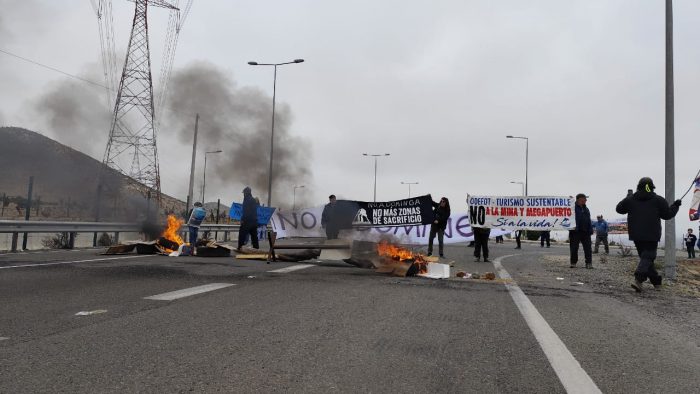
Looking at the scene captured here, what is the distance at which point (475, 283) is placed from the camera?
8.41 metres

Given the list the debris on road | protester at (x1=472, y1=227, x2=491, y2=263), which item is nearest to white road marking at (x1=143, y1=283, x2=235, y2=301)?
the debris on road

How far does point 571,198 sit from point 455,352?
49.6 feet

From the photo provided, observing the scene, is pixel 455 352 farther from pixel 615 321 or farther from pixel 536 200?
pixel 536 200

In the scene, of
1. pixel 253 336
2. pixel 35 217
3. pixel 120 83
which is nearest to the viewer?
pixel 253 336

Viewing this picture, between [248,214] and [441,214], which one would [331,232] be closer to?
[248,214]

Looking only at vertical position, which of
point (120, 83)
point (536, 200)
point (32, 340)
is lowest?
point (32, 340)

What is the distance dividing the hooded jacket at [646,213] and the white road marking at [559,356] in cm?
338

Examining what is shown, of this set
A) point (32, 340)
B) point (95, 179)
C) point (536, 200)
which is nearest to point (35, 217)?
point (95, 179)

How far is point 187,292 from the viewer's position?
6434mm

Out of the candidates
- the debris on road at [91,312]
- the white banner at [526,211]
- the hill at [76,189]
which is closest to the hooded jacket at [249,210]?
the hill at [76,189]

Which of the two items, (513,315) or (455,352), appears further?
(513,315)

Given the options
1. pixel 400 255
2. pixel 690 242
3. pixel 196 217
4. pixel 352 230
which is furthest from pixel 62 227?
pixel 690 242

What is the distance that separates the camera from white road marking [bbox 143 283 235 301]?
19.4 ft

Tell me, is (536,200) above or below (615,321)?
above
